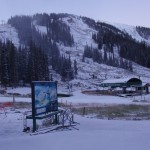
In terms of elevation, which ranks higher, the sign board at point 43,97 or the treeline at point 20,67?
the treeline at point 20,67

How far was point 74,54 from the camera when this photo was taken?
194500 millimetres

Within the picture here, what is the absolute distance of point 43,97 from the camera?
17.9m

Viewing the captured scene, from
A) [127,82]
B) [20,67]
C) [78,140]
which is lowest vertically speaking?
[78,140]

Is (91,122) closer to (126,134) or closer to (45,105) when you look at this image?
(45,105)

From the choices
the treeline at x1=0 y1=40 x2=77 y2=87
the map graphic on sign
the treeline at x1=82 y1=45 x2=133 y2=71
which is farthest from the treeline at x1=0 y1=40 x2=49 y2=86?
the treeline at x1=82 y1=45 x2=133 y2=71

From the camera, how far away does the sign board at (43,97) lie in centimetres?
1677

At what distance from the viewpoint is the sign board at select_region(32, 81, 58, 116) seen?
16.8 m

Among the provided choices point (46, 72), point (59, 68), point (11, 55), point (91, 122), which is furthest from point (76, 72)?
point (91, 122)

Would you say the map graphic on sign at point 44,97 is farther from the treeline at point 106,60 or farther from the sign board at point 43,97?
the treeline at point 106,60

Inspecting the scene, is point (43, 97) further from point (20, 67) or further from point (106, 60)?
point (106, 60)

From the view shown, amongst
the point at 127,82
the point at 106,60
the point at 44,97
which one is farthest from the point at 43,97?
the point at 106,60

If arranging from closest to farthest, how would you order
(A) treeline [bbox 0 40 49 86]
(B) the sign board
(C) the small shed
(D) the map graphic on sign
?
(B) the sign board
(D) the map graphic on sign
(C) the small shed
(A) treeline [bbox 0 40 49 86]

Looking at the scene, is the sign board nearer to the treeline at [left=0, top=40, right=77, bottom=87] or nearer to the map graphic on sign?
the map graphic on sign

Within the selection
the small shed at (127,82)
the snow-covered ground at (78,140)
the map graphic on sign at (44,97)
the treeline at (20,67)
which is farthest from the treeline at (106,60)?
Answer: the snow-covered ground at (78,140)
